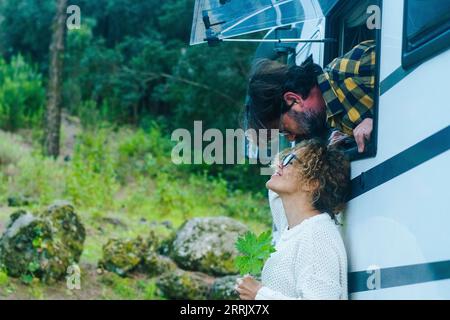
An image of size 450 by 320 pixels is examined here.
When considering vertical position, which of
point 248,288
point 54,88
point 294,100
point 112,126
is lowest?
point 248,288

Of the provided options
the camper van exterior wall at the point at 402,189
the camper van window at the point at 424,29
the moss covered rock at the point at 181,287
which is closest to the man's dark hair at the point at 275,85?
the camper van exterior wall at the point at 402,189

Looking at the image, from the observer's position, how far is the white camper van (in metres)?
2.39

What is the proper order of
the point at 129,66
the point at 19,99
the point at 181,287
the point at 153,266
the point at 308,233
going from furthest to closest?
the point at 129,66 < the point at 19,99 < the point at 153,266 < the point at 181,287 < the point at 308,233

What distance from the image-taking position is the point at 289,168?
3.44 meters

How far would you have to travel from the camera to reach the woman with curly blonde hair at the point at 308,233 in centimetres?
317

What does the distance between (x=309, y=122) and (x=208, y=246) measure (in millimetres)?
5831

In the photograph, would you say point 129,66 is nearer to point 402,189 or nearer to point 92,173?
point 92,173

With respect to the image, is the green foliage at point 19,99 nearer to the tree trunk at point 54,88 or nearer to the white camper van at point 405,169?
the tree trunk at point 54,88

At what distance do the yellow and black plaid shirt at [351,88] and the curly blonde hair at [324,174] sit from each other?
0.16 m

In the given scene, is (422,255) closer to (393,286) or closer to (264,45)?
(393,286)

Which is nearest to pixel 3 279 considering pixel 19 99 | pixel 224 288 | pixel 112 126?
pixel 224 288

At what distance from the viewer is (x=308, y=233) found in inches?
129

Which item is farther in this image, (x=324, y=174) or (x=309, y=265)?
(x=324, y=174)

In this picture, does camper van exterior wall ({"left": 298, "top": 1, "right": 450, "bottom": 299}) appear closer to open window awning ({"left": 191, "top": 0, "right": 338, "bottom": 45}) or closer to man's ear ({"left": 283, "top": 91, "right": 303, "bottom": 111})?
man's ear ({"left": 283, "top": 91, "right": 303, "bottom": 111})
